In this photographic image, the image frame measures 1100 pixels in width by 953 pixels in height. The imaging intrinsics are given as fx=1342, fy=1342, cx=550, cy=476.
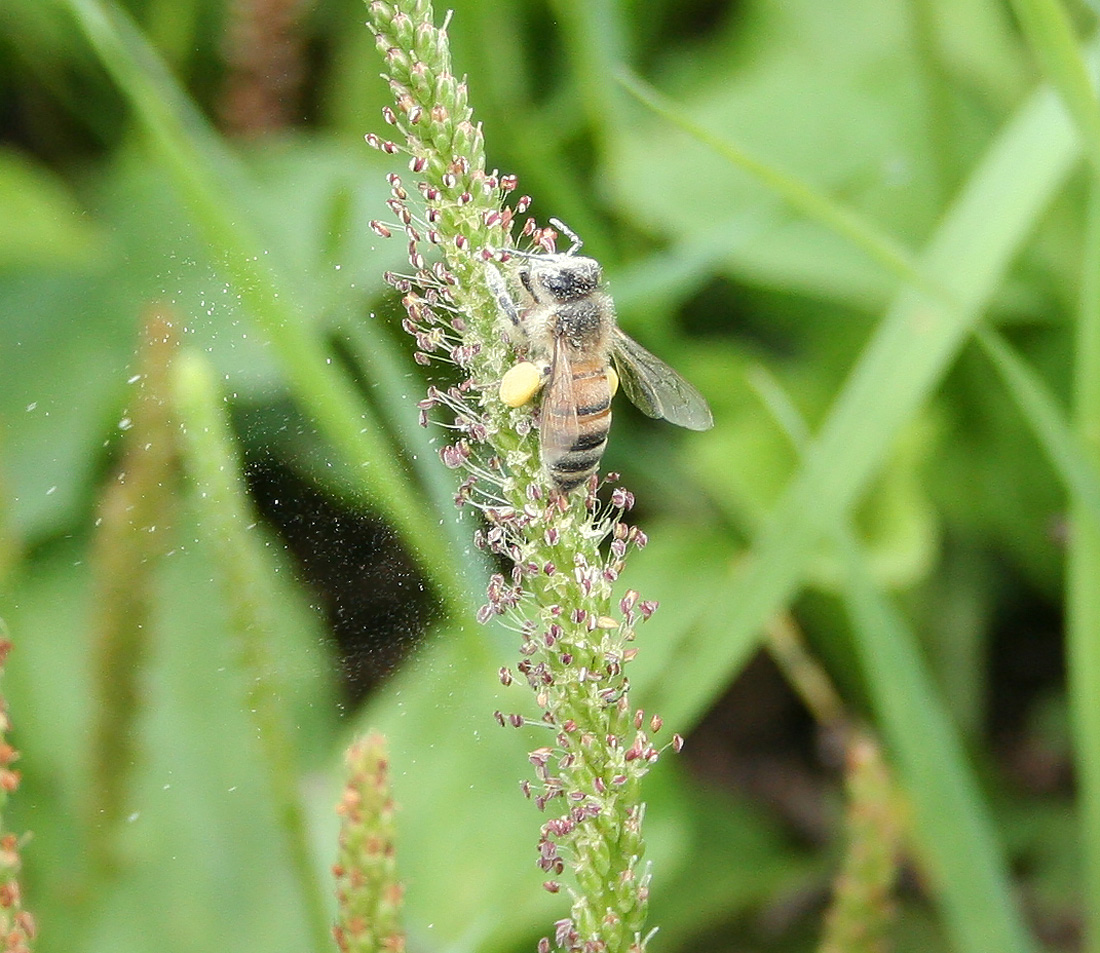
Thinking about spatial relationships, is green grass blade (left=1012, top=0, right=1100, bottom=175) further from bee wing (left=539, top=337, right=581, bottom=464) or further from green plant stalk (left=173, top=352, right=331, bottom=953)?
green plant stalk (left=173, top=352, right=331, bottom=953)

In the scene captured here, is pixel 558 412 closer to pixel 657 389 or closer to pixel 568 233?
pixel 568 233

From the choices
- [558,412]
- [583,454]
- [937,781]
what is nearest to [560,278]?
[558,412]

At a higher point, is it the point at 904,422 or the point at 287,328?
the point at 287,328

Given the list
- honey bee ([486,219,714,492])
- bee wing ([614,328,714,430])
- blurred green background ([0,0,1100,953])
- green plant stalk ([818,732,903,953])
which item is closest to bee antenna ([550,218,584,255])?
honey bee ([486,219,714,492])

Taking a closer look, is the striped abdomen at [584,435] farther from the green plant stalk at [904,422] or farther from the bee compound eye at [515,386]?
the green plant stalk at [904,422]

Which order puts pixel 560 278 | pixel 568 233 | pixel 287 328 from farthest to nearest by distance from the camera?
pixel 287 328 → pixel 560 278 → pixel 568 233

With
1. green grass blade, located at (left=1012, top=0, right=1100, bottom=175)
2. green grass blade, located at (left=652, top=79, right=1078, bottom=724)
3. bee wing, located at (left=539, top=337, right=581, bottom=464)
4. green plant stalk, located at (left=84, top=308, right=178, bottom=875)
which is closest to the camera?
bee wing, located at (left=539, top=337, right=581, bottom=464)

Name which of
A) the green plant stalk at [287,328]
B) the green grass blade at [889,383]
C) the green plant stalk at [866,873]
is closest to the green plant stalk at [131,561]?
the green plant stalk at [287,328]

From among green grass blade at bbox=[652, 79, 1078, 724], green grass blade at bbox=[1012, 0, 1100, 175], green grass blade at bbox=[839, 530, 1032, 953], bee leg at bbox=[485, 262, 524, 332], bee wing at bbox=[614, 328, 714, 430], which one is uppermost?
bee leg at bbox=[485, 262, 524, 332]
